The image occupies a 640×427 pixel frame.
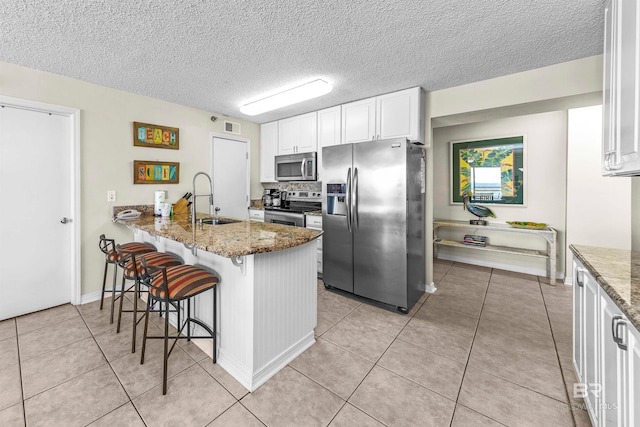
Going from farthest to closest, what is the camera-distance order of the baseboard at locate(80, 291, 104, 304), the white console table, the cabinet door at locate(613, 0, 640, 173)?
the white console table, the baseboard at locate(80, 291, 104, 304), the cabinet door at locate(613, 0, 640, 173)

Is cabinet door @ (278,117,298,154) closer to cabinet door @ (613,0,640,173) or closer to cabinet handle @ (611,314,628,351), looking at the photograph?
cabinet door @ (613,0,640,173)

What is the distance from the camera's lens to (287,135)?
4223mm

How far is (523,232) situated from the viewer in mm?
3820

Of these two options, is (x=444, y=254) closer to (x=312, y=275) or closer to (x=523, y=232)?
(x=523, y=232)

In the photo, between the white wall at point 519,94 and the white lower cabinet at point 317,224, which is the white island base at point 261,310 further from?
the white wall at point 519,94

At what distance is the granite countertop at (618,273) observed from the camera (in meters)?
0.88

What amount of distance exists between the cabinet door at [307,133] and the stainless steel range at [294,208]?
70 centimetres

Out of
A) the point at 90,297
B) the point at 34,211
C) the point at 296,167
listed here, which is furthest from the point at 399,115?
the point at 90,297

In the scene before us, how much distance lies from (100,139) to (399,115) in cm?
340

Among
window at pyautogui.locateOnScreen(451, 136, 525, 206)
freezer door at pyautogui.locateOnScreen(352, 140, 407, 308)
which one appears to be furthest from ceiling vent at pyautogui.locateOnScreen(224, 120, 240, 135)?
window at pyautogui.locateOnScreen(451, 136, 525, 206)

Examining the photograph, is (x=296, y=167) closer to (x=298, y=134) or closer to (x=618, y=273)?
(x=298, y=134)

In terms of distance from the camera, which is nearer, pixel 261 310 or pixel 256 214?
pixel 261 310

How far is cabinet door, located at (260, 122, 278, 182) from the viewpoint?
4.43 m

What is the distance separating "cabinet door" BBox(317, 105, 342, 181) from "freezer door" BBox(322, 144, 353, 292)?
432mm
